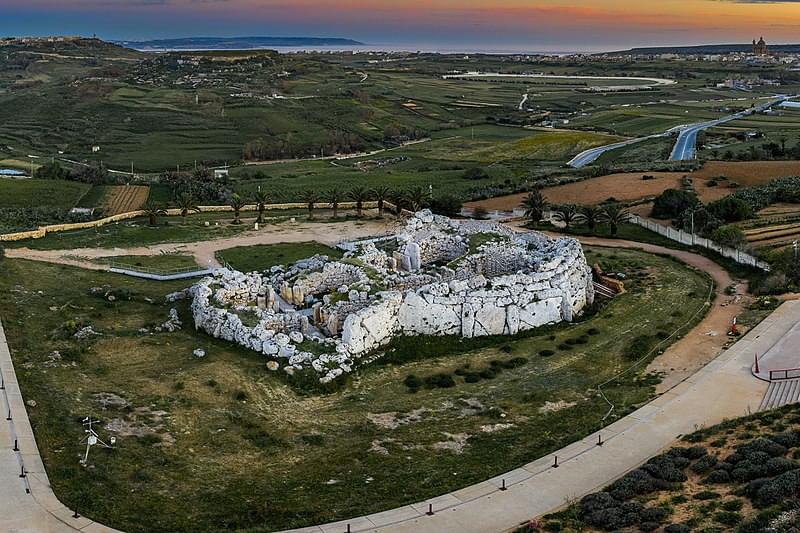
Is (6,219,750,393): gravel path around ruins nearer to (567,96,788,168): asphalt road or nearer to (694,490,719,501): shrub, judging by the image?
(694,490,719,501): shrub

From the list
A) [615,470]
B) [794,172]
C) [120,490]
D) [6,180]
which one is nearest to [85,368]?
[120,490]

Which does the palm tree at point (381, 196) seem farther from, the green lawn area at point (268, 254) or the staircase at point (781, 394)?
the staircase at point (781, 394)

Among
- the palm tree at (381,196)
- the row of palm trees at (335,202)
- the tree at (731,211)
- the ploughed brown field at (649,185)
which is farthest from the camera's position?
the ploughed brown field at (649,185)

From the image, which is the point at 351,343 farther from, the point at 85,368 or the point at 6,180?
the point at 6,180

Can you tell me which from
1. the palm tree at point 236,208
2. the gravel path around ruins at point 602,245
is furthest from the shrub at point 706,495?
the palm tree at point 236,208

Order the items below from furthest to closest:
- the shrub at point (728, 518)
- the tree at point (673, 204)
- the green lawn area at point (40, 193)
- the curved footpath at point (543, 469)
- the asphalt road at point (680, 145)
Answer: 1. the asphalt road at point (680, 145)
2. the green lawn area at point (40, 193)
3. the tree at point (673, 204)
4. the curved footpath at point (543, 469)
5. the shrub at point (728, 518)

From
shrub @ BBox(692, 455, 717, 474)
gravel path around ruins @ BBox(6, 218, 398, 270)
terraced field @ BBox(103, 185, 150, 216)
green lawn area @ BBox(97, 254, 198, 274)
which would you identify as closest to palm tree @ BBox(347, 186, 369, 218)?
gravel path around ruins @ BBox(6, 218, 398, 270)
